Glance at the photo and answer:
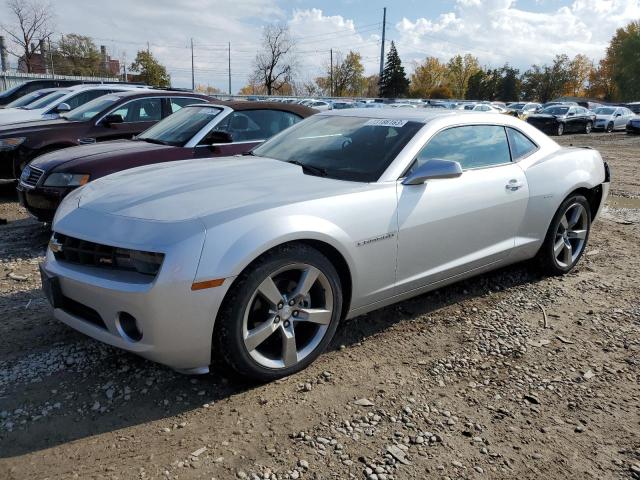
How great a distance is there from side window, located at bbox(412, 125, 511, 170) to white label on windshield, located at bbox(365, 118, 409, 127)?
0.85ft

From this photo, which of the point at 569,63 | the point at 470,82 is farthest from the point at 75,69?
the point at 569,63

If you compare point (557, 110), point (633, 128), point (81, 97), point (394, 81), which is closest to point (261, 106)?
point (81, 97)

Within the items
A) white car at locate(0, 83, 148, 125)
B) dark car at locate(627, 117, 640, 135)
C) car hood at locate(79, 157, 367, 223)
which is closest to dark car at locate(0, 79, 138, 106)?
white car at locate(0, 83, 148, 125)

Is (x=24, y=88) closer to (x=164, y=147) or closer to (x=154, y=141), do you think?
(x=154, y=141)

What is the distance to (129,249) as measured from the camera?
2.51 m

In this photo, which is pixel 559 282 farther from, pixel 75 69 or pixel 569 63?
pixel 569 63

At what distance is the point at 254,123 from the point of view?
6180 mm

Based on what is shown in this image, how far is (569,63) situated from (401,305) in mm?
100994

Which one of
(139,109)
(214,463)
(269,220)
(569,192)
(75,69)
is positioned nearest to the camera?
(214,463)

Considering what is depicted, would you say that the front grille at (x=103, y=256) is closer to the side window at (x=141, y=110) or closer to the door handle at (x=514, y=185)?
the door handle at (x=514, y=185)

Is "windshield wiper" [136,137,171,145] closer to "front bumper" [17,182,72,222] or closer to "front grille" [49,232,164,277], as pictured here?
"front bumper" [17,182,72,222]

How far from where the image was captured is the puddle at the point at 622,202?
8047 millimetres

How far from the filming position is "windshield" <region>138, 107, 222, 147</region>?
18.9 feet

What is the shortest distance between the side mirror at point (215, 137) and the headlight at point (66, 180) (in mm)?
1309
